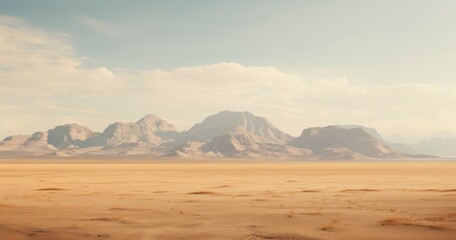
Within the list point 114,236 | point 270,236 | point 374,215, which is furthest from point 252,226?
point 374,215

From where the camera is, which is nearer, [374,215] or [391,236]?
[391,236]

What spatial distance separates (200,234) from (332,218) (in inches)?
269

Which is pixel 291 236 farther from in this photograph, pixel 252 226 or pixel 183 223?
pixel 183 223

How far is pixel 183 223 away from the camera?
1819 cm

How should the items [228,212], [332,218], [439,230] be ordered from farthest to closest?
[228,212] < [332,218] < [439,230]

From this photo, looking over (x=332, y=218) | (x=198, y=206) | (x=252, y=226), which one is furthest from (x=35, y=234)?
(x=332, y=218)

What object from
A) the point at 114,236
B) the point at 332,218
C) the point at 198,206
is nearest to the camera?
→ the point at 114,236

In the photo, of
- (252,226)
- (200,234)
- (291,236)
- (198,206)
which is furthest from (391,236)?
(198,206)

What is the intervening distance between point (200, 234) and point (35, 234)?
5.84 meters

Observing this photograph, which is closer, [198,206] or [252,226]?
[252,226]

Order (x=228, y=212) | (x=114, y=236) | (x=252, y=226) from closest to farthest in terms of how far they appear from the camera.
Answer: (x=114, y=236) < (x=252, y=226) < (x=228, y=212)

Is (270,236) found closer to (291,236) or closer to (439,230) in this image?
(291,236)

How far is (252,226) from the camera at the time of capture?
17.6 metres

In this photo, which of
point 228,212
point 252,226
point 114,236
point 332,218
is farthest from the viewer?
point 228,212
